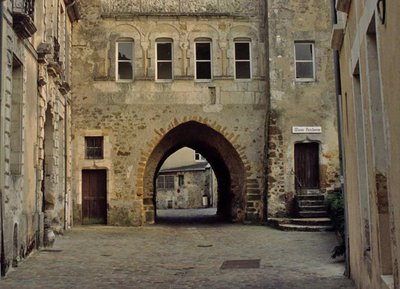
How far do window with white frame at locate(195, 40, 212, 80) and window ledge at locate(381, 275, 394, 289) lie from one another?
15.6 m

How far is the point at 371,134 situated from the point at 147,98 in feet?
48.8

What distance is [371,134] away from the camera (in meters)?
5.43

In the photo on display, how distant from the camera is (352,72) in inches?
274

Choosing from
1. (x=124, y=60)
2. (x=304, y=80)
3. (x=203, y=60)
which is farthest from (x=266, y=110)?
(x=124, y=60)

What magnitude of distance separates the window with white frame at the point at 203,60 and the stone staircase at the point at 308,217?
18.1 ft

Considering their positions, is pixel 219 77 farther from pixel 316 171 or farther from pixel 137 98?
pixel 316 171

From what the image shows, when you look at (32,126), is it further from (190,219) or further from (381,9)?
(190,219)

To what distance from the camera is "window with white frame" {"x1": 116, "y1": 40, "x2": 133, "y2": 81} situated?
65.8 ft

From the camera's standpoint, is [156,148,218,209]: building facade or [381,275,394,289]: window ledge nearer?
[381,275,394,289]: window ledge

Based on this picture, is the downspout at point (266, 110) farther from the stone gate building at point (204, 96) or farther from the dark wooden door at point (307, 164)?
the dark wooden door at point (307, 164)

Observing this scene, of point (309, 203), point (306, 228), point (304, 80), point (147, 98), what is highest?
point (304, 80)

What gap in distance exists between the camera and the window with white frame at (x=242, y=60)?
20344 millimetres

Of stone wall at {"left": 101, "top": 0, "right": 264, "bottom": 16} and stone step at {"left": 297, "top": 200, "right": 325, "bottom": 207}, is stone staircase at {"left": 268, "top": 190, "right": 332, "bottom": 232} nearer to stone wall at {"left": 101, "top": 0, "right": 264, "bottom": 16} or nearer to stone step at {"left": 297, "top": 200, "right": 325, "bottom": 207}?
stone step at {"left": 297, "top": 200, "right": 325, "bottom": 207}

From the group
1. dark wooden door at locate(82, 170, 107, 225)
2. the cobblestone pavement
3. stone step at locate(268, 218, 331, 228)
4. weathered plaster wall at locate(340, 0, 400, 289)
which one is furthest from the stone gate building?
weathered plaster wall at locate(340, 0, 400, 289)
